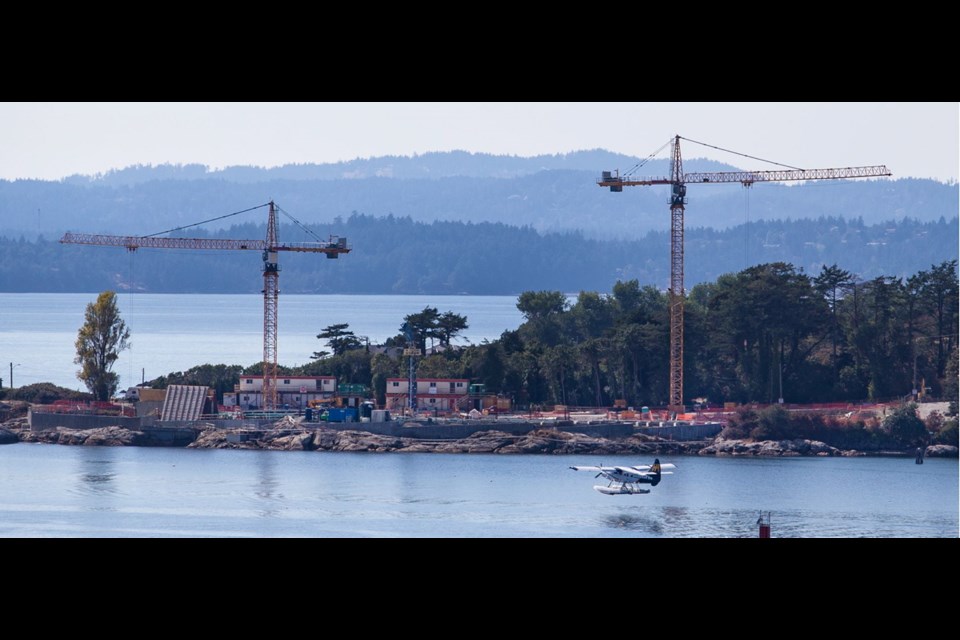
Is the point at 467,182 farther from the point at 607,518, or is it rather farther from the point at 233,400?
the point at 607,518

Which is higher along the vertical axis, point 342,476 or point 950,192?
point 950,192

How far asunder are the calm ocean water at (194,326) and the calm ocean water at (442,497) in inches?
368

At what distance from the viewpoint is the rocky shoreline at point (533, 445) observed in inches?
981

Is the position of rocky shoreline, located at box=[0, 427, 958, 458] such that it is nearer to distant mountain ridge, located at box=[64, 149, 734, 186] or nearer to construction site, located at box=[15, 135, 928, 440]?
construction site, located at box=[15, 135, 928, 440]

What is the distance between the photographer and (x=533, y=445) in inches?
982

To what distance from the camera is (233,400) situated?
29500mm

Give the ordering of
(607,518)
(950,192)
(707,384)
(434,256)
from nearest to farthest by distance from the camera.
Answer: (607,518) < (707,384) < (434,256) < (950,192)

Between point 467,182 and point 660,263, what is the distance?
118 feet

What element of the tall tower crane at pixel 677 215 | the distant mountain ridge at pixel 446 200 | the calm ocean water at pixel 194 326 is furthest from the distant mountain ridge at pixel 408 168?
the tall tower crane at pixel 677 215

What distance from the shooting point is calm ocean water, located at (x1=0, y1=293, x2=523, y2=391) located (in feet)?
153

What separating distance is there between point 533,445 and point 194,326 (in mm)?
43526

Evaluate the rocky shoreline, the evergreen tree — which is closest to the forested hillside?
the evergreen tree

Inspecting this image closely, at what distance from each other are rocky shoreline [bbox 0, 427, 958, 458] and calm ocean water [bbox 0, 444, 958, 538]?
0.51 m
